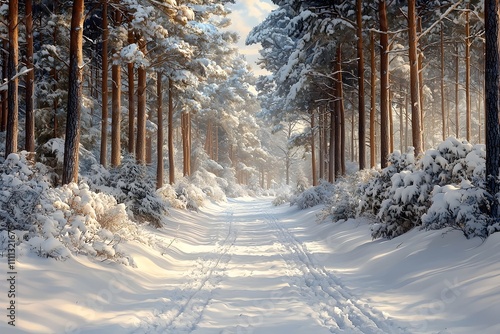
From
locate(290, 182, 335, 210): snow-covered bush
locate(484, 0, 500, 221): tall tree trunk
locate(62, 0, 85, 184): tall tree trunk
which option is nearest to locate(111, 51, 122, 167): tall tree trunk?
locate(62, 0, 85, 184): tall tree trunk

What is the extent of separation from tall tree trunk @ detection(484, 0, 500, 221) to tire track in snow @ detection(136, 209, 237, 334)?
5.64m

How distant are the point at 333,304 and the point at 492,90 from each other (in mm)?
5159

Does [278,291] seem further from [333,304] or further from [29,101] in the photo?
[29,101]

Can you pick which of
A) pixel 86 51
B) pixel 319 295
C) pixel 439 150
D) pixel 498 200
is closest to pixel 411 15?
pixel 439 150

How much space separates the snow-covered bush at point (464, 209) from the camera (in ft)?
25.3

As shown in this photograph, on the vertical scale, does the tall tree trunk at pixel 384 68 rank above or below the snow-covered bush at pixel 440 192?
above

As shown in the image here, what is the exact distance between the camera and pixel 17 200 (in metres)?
7.95

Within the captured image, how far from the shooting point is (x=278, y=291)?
761 centimetres

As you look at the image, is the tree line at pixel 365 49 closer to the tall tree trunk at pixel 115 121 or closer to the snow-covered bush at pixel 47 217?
the snow-covered bush at pixel 47 217

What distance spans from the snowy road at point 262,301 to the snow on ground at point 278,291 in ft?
0.06

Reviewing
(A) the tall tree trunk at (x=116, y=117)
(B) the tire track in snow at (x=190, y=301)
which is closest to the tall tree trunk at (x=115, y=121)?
(A) the tall tree trunk at (x=116, y=117)

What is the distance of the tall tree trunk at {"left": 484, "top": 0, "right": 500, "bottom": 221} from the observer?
8.01 m

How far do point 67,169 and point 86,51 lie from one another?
1320 centimetres

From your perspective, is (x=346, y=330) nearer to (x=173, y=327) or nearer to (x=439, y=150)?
(x=173, y=327)
